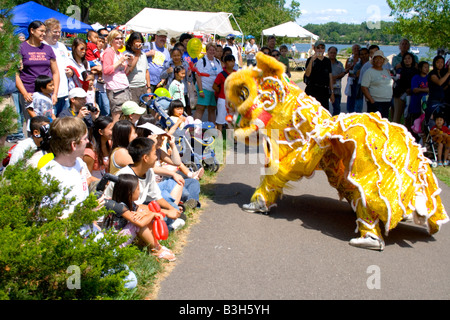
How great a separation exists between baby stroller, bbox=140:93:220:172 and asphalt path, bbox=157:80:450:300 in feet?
3.45

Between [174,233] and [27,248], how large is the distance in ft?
8.82

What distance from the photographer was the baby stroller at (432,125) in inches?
349

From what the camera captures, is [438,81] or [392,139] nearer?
[392,139]

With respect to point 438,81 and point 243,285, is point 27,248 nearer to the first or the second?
point 243,285

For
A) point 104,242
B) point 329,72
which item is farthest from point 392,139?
point 329,72

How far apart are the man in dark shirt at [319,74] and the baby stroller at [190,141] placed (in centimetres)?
321

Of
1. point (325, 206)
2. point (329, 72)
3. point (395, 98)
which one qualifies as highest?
point (329, 72)

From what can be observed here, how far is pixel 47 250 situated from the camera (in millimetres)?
2869

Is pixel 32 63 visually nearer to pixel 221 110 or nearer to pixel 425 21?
pixel 221 110

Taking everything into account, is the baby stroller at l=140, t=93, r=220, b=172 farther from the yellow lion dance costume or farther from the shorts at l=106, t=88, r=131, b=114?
the yellow lion dance costume

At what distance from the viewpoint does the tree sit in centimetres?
1186

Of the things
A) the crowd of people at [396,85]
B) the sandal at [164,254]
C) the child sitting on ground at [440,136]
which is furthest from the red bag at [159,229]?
the child sitting on ground at [440,136]
